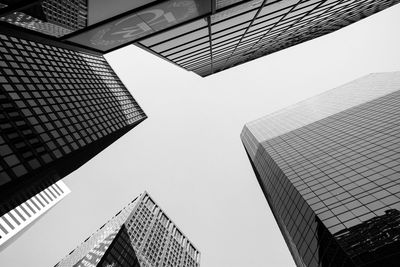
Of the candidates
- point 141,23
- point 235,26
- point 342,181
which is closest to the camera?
point 141,23

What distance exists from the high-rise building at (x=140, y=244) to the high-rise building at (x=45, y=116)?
32024mm

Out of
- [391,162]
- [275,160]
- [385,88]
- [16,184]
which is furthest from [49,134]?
[385,88]

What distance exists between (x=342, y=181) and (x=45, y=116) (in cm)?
5921

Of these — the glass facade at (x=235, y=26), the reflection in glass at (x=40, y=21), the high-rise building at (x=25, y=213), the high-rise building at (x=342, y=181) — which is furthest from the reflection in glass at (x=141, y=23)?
the high-rise building at (x=25, y=213)

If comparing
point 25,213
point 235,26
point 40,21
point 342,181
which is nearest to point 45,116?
point 25,213

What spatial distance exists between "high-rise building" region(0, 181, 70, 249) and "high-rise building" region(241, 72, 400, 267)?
4785cm

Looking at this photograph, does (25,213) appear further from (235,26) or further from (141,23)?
(141,23)

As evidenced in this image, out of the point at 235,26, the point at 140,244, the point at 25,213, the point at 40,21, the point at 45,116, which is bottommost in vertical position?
the point at 140,244

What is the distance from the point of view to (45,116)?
62.4 meters

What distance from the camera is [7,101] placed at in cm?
5403

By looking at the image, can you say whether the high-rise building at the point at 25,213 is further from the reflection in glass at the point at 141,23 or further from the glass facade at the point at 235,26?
the reflection in glass at the point at 141,23

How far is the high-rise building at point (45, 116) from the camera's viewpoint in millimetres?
46938

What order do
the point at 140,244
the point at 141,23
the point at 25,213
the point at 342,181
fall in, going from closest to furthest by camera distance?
the point at 141,23 < the point at 342,181 < the point at 25,213 < the point at 140,244

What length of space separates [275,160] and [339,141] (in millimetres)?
11962
